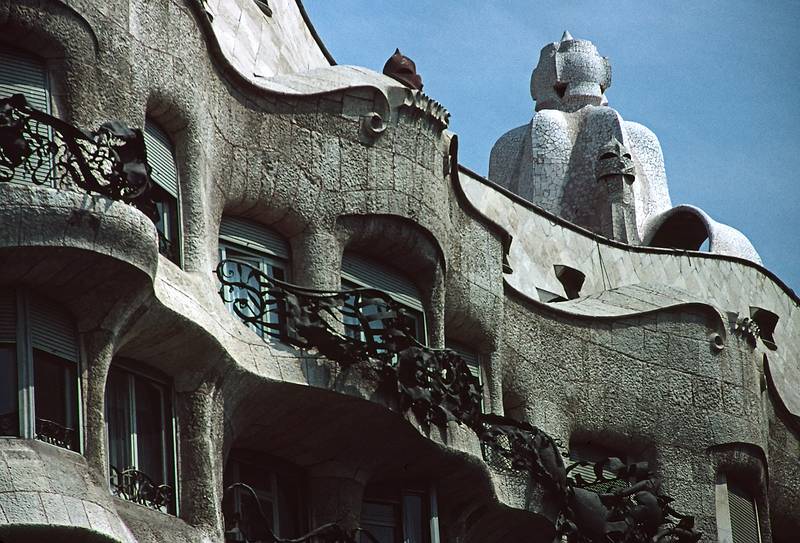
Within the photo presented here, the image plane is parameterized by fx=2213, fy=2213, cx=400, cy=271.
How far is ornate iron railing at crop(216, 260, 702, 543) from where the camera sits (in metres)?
23.1

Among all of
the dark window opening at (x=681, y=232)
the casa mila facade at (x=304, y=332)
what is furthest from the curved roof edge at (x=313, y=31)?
the dark window opening at (x=681, y=232)

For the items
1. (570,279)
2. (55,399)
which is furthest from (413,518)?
(570,279)

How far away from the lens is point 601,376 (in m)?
30.3

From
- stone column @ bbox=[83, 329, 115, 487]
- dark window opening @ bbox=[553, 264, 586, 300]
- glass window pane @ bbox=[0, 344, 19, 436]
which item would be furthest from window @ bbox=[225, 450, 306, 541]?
dark window opening @ bbox=[553, 264, 586, 300]

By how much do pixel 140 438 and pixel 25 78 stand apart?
3573 mm

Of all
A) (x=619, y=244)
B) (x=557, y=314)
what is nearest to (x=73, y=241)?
(x=557, y=314)

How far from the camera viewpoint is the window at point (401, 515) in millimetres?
25203

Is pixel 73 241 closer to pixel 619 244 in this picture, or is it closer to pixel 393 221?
pixel 393 221

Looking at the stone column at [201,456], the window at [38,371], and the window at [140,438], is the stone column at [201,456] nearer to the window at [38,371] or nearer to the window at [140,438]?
the window at [140,438]

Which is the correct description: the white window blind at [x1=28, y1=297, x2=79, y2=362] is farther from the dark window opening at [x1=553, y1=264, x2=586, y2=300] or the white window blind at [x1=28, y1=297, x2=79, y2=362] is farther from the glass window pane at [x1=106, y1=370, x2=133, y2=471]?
the dark window opening at [x1=553, y1=264, x2=586, y2=300]

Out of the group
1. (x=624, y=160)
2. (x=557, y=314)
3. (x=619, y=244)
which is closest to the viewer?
(x=557, y=314)

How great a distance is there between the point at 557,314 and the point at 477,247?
2.33m

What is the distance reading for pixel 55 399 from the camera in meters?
19.6

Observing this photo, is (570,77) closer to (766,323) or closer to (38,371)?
(766,323)
